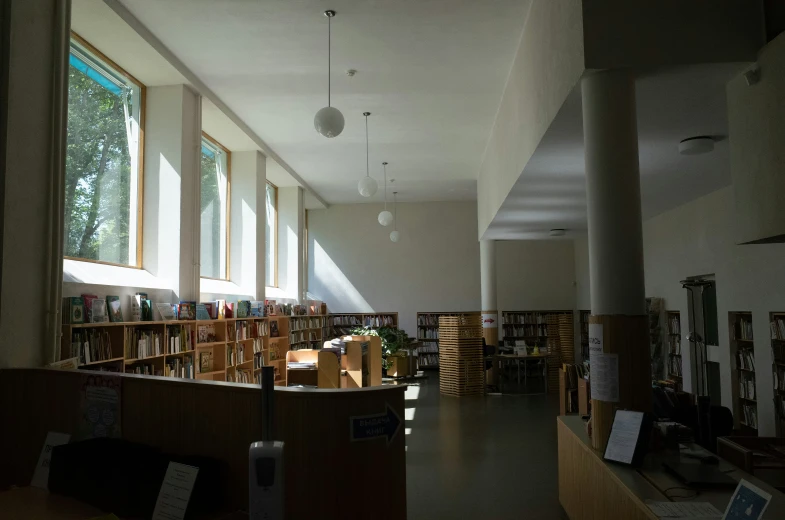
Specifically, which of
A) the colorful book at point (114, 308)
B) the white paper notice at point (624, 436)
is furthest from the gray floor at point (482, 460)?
the colorful book at point (114, 308)

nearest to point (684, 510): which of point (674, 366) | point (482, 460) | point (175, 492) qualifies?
point (175, 492)

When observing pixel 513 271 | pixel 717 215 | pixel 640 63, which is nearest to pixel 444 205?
pixel 513 271

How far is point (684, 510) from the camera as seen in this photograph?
102 inches

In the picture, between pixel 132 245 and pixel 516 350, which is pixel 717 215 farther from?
pixel 132 245

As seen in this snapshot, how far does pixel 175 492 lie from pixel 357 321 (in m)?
14.3

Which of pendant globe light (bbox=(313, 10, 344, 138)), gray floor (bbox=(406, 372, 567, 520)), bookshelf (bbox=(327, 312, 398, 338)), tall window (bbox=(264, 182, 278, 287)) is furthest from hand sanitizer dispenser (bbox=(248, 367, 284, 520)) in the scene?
bookshelf (bbox=(327, 312, 398, 338))

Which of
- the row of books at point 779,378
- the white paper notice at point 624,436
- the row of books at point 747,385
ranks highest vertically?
the white paper notice at point 624,436

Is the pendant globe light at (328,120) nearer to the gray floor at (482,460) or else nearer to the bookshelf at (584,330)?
the gray floor at (482,460)

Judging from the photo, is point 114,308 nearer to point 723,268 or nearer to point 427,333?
point 723,268

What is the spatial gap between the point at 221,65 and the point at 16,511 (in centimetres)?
629

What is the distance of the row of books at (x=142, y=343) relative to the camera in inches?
246

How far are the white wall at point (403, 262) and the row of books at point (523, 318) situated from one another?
2.90ft

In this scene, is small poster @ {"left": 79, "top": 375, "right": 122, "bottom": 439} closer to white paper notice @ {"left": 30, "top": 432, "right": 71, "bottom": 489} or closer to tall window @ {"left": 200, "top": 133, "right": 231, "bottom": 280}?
white paper notice @ {"left": 30, "top": 432, "right": 71, "bottom": 489}

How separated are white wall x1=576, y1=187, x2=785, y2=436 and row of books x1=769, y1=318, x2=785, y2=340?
13cm
